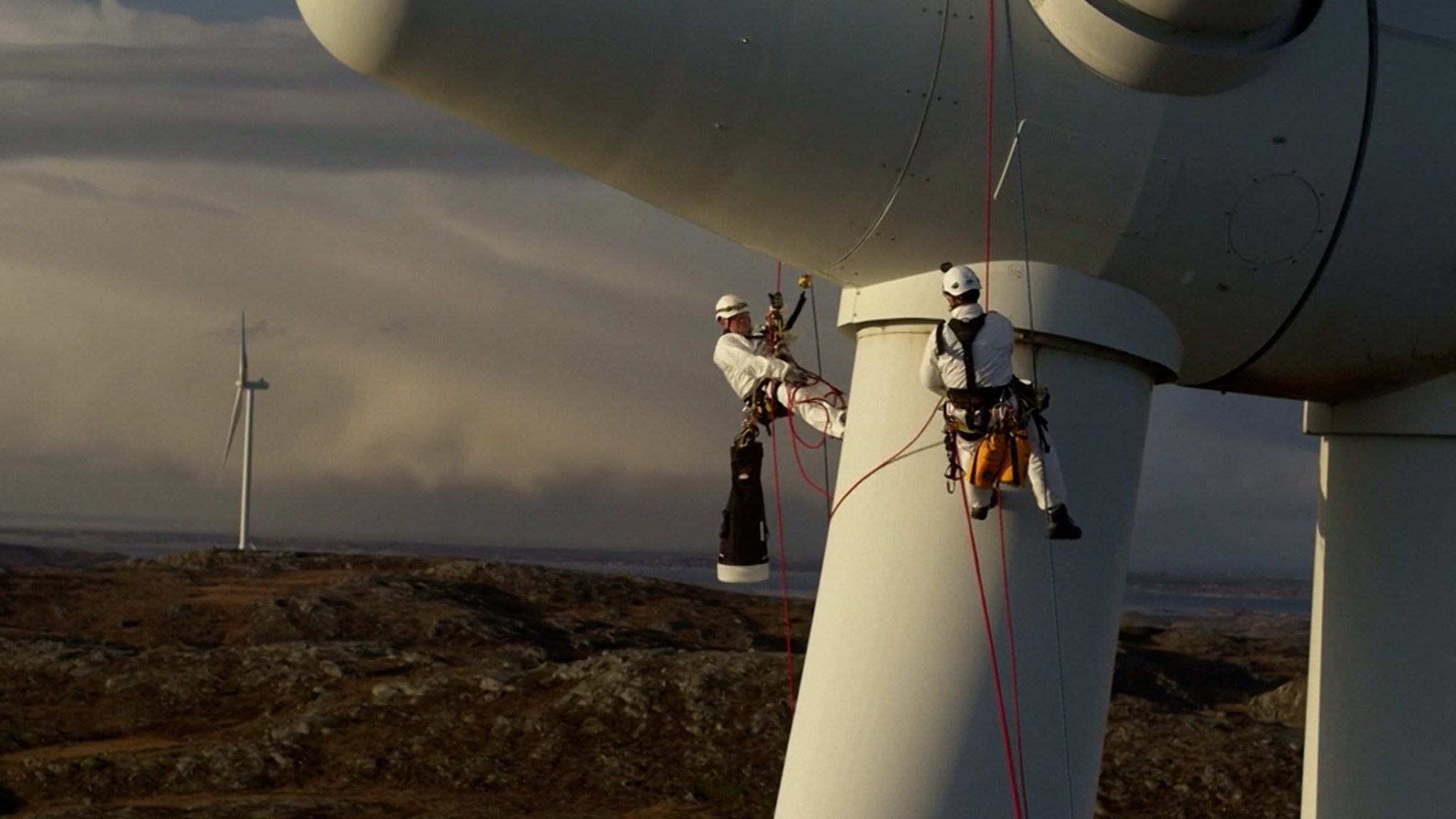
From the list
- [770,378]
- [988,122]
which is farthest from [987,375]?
[770,378]

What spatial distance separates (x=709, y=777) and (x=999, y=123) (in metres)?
15.5

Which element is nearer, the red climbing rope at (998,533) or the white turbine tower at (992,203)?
the white turbine tower at (992,203)

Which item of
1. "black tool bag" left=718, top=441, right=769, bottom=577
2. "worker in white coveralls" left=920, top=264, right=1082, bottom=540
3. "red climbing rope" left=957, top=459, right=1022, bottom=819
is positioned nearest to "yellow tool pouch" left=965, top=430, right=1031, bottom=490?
"worker in white coveralls" left=920, top=264, right=1082, bottom=540

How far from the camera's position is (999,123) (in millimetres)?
9148

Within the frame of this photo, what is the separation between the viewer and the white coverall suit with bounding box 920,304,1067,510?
29.9ft

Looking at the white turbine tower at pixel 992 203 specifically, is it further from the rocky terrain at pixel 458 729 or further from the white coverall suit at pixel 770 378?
the rocky terrain at pixel 458 729

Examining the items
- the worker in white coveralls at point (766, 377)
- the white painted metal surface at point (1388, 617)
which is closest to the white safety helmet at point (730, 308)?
the worker in white coveralls at point (766, 377)

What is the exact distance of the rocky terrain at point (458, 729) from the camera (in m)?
22.2

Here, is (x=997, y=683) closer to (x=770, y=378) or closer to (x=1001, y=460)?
(x=1001, y=460)

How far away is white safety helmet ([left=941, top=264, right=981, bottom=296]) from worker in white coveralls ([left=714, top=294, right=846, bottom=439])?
2171mm

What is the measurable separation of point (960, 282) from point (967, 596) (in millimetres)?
1785

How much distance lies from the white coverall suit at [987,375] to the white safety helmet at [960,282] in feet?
0.30

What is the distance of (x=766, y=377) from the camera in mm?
11898

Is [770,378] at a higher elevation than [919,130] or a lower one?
lower
